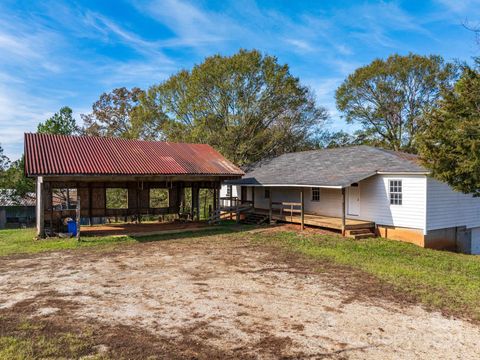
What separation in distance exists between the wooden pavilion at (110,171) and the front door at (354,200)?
19.6 ft

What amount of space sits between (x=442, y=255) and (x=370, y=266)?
15.9 feet

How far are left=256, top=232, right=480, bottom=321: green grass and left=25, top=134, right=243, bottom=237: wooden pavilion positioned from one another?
5.60m

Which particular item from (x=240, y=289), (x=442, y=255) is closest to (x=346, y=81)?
(x=442, y=255)

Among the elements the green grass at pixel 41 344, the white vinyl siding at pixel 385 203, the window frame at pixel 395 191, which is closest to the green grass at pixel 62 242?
the white vinyl siding at pixel 385 203

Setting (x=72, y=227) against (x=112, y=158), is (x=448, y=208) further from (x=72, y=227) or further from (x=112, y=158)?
(x=72, y=227)

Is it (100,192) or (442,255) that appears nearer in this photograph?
(442,255)

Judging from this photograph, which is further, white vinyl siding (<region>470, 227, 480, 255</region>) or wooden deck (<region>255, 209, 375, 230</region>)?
white vinyl siding (<region>470, 227, 480, 255</region>)

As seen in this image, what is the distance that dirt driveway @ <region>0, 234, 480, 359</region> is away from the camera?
5648mm

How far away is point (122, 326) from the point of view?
20.8ft

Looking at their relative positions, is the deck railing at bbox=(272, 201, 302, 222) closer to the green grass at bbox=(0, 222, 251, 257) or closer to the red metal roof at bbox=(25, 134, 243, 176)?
the red metal roof at bbox=(25, 134, 243, 176)

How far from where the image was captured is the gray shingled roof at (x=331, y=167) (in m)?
17.4

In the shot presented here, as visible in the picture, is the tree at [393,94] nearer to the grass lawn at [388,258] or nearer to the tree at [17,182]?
the grass lawn at [388,258]

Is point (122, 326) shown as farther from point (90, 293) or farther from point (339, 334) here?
point (339, 334)

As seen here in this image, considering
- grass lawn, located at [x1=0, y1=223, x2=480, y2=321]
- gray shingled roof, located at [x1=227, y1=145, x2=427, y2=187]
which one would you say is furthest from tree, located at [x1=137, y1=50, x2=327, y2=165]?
grass lawn, located at [x1=0, y1=223, x2=480, y2=321]
